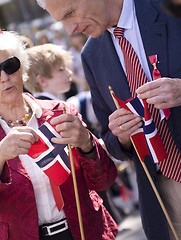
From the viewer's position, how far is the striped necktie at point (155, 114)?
92.8 inches

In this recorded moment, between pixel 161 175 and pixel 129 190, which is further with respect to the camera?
pixel 129 190

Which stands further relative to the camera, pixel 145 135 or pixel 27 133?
pixel 145 135

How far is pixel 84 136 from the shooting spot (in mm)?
2244

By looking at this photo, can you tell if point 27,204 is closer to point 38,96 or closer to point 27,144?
point 27,144

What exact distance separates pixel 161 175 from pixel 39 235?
885 millimetres

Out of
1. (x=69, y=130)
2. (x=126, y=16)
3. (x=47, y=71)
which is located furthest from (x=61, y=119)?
(x=47, y=71)

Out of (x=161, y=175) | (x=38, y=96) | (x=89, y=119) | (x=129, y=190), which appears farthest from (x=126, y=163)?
(x=161, y=175)

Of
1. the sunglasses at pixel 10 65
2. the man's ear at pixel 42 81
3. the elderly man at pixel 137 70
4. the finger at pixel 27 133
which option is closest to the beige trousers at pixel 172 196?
the elderly man at pixel 137 70

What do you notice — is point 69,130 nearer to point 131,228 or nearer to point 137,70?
point 137,70

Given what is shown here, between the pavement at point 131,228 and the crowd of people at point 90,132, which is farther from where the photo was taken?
the pavement at point 131,228

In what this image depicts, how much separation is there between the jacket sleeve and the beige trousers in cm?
35

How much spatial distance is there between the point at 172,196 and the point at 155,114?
57 centimetres

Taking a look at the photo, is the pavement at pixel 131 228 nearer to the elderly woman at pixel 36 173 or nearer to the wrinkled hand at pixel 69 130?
the elderly woman at pixel 36 173

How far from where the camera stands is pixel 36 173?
7.82 feet
